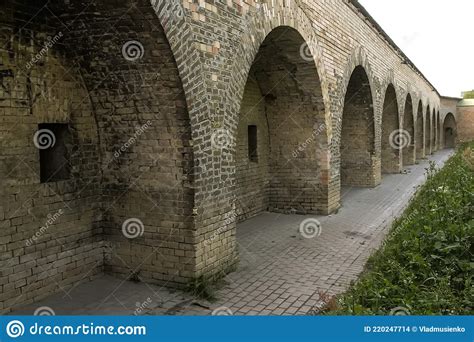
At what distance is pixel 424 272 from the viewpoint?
5.20 m

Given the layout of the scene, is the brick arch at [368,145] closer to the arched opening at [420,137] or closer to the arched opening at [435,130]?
the arched opening at [420,137]

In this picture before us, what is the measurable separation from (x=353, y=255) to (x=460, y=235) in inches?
70.9

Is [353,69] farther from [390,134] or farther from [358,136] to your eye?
[390,134]

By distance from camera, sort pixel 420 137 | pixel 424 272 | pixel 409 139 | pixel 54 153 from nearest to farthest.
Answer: pixel 424 272, pixel 54 153, pixel 409 139, pixel 420 137

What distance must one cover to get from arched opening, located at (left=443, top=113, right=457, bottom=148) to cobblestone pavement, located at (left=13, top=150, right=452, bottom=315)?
131 feet

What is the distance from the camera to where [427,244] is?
19.5 feet

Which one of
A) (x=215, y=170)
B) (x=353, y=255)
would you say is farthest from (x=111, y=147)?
(x=353, y=255)

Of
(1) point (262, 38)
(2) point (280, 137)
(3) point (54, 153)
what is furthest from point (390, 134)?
(3) point (54, 153)

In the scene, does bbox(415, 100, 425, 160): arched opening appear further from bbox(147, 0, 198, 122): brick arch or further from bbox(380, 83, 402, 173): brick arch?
bbox(147, 0, 198, 122): brick arch

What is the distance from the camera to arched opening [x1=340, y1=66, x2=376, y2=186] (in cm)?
1422

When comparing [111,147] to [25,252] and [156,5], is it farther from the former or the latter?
[156,5]

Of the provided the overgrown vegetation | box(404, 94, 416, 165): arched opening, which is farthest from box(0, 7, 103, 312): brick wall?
box(404, 94, 416, 165): arched opening

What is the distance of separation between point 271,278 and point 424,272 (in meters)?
2.06

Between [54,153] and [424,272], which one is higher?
[54,153]
